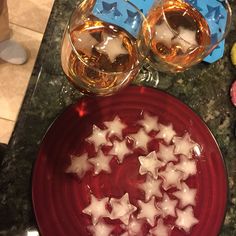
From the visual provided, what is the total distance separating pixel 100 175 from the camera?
73 cm

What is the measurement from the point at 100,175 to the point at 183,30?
276mm

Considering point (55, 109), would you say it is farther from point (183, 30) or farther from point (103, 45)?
point (183, 30)

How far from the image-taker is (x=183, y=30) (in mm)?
760

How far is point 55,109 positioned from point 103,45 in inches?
5.2

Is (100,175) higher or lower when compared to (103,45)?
lower

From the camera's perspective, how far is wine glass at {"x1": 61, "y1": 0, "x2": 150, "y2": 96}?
0.68 m

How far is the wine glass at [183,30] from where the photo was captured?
2.35 ft

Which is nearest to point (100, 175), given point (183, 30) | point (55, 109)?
point (55, 109)

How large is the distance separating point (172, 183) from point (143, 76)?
7.5 inches

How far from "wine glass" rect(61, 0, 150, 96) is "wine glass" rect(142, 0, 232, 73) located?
32 mm

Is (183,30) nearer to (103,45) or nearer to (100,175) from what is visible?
(103,45)

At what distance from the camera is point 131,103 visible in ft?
2.51

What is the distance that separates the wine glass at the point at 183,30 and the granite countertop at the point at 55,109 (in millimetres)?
72

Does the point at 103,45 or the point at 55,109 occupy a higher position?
the point at 103,45
